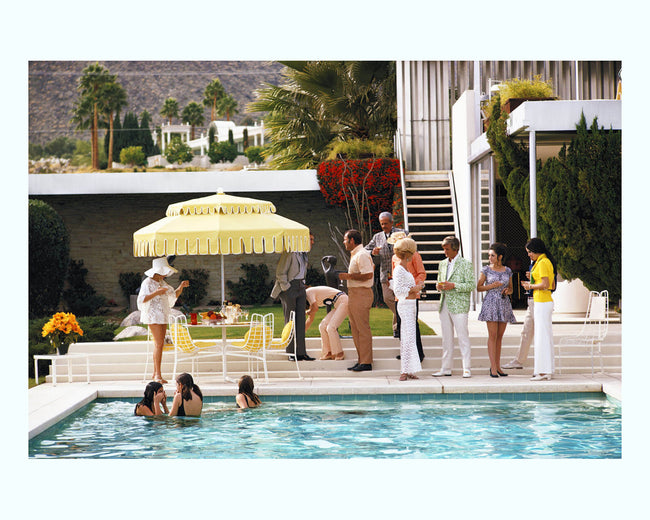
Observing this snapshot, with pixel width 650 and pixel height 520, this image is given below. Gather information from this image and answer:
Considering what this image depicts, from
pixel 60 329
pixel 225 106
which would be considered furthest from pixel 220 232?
pixel 225 106

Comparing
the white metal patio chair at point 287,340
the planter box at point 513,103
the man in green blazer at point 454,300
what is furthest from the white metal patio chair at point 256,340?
the planter box at point 513,103

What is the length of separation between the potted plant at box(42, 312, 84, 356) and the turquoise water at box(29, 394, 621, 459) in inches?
61.9

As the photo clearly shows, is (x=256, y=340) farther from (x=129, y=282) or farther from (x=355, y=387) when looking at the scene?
(x=129, y=282)

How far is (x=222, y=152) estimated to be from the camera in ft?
62.1

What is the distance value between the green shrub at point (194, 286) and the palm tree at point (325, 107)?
11.7 feet

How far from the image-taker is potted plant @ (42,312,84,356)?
9531mm

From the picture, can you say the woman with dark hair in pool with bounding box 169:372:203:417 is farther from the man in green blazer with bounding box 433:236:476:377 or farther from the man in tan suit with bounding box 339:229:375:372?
the man in green blazer with bounding box 433:236:476:377

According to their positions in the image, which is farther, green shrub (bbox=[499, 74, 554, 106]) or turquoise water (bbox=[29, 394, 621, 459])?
green shrub (bbox=[499, 74, 554, 106])

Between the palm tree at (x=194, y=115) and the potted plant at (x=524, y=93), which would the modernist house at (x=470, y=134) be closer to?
the potted plant at (x=524, y=93)

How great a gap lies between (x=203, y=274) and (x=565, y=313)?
861cm

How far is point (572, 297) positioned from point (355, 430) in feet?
23.0

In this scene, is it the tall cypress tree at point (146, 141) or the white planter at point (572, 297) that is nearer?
the white planter at point (572, 297)

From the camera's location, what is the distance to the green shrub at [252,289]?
18000 mm

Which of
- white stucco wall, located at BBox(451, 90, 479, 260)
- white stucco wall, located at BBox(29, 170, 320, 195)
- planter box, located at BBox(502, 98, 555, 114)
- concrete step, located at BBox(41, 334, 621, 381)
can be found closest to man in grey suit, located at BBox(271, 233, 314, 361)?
concrete step, located at BBox(41, 334, 621, 381)
